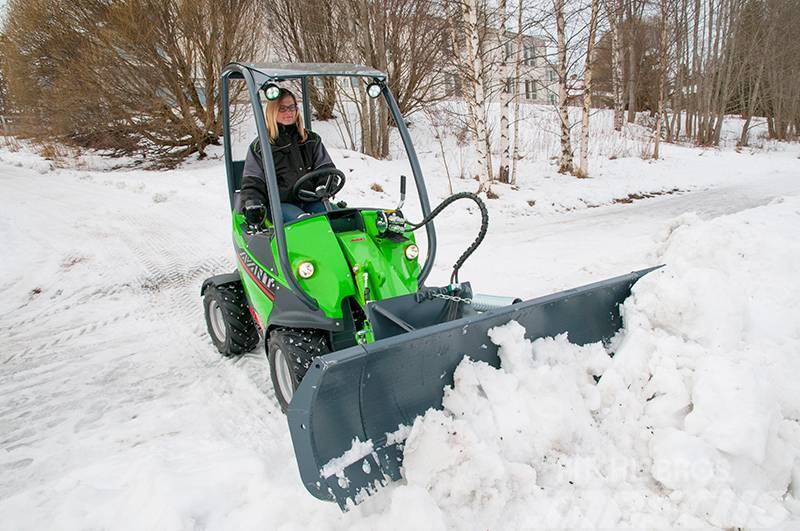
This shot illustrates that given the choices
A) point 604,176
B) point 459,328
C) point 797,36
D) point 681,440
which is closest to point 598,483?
point 681,440

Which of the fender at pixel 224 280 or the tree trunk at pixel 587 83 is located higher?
the tree trunk at pixel 587 83

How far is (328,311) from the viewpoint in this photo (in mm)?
2766

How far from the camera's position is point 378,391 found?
205 cm

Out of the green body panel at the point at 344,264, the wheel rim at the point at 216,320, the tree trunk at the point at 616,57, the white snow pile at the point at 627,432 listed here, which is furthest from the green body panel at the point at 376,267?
the tree trunk at the point at 616,57

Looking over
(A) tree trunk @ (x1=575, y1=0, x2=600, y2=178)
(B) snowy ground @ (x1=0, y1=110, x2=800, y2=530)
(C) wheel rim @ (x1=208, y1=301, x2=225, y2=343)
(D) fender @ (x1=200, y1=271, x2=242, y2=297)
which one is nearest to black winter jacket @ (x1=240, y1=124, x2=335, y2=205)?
(D) fender @ (x1=200, y1=271, x2=242, y2=297)

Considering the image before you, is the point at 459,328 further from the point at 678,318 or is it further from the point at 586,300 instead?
the point at 678,318

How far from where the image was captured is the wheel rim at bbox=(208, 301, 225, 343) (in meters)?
4.08

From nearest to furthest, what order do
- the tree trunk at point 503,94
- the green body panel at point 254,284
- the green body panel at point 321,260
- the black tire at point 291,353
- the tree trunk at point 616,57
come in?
the black tire at point 291,353 → the green body panel at point 321,260 → the green body panel at point 254,284 → the tree trunk at point 503,94 → the tree trunk at point 616,57

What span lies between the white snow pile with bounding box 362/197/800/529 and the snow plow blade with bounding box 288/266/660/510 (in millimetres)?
78

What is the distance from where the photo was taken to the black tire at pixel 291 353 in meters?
2.65

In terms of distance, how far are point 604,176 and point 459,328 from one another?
13.5m

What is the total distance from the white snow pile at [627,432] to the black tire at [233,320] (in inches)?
83.6

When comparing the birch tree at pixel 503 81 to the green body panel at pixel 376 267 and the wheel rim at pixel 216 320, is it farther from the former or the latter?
the green body panel at pixel 376 267

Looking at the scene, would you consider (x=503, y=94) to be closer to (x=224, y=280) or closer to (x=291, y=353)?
(x=224, y=280)
